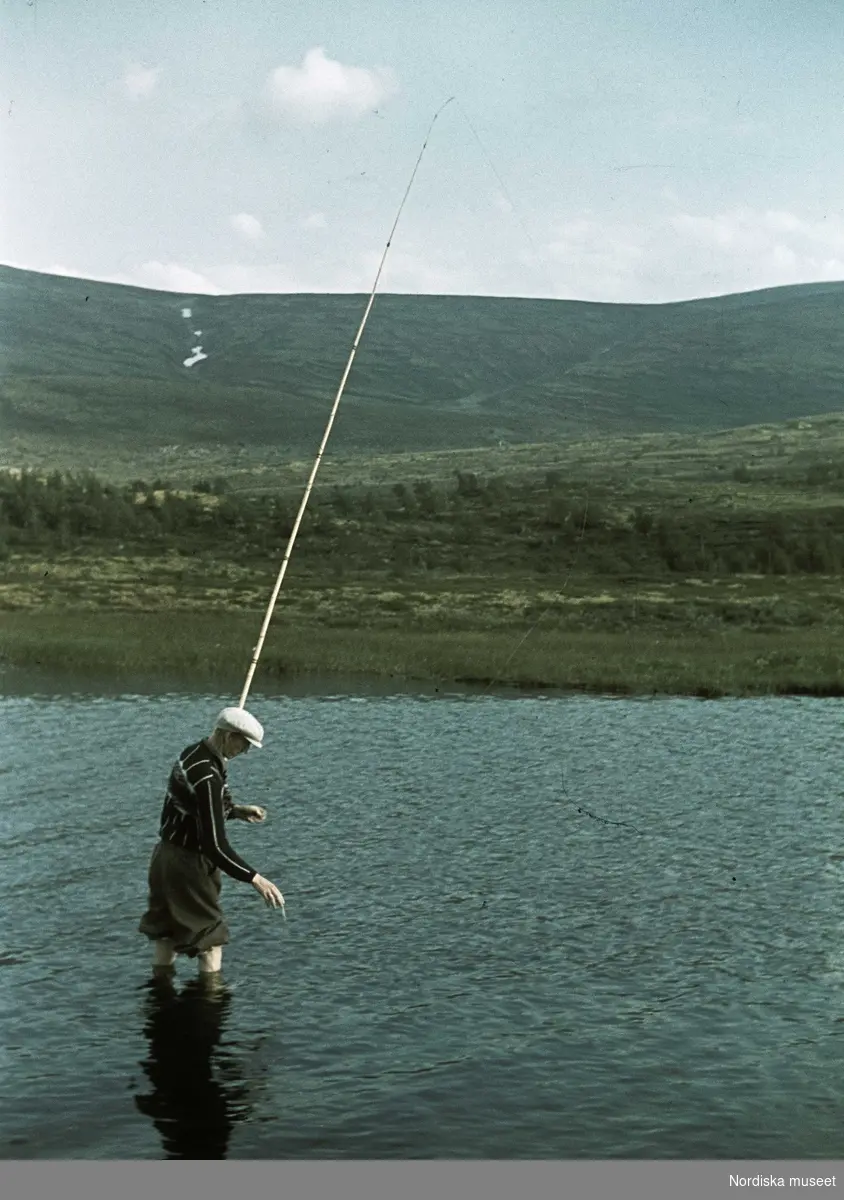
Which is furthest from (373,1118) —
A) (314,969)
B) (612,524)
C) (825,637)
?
(612,524)

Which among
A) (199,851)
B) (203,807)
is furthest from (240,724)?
(199,851)

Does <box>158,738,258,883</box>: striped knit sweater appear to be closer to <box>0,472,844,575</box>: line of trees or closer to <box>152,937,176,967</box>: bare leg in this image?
<box>152,937,176,967</box>: bare leg

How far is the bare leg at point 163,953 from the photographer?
12594mm

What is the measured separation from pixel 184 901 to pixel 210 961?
3.08 ft

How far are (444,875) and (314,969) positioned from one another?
3676mm

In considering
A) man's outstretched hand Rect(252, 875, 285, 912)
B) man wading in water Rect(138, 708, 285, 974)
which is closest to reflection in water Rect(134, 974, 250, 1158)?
man wading in water Rect(138, 708, 285, 974)

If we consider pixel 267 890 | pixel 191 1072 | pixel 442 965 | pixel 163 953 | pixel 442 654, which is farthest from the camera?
pixel 442 654

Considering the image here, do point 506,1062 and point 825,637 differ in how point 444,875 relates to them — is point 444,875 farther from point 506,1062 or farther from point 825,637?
point 825,637

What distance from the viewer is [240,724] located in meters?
11.6

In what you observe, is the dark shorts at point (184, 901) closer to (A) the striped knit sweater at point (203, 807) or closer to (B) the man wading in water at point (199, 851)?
(B) the man wading in water at point (199, 851)

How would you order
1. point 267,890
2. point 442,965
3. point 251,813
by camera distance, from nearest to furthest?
1. point 267,890
2. point 251,813
3. point 442,965
